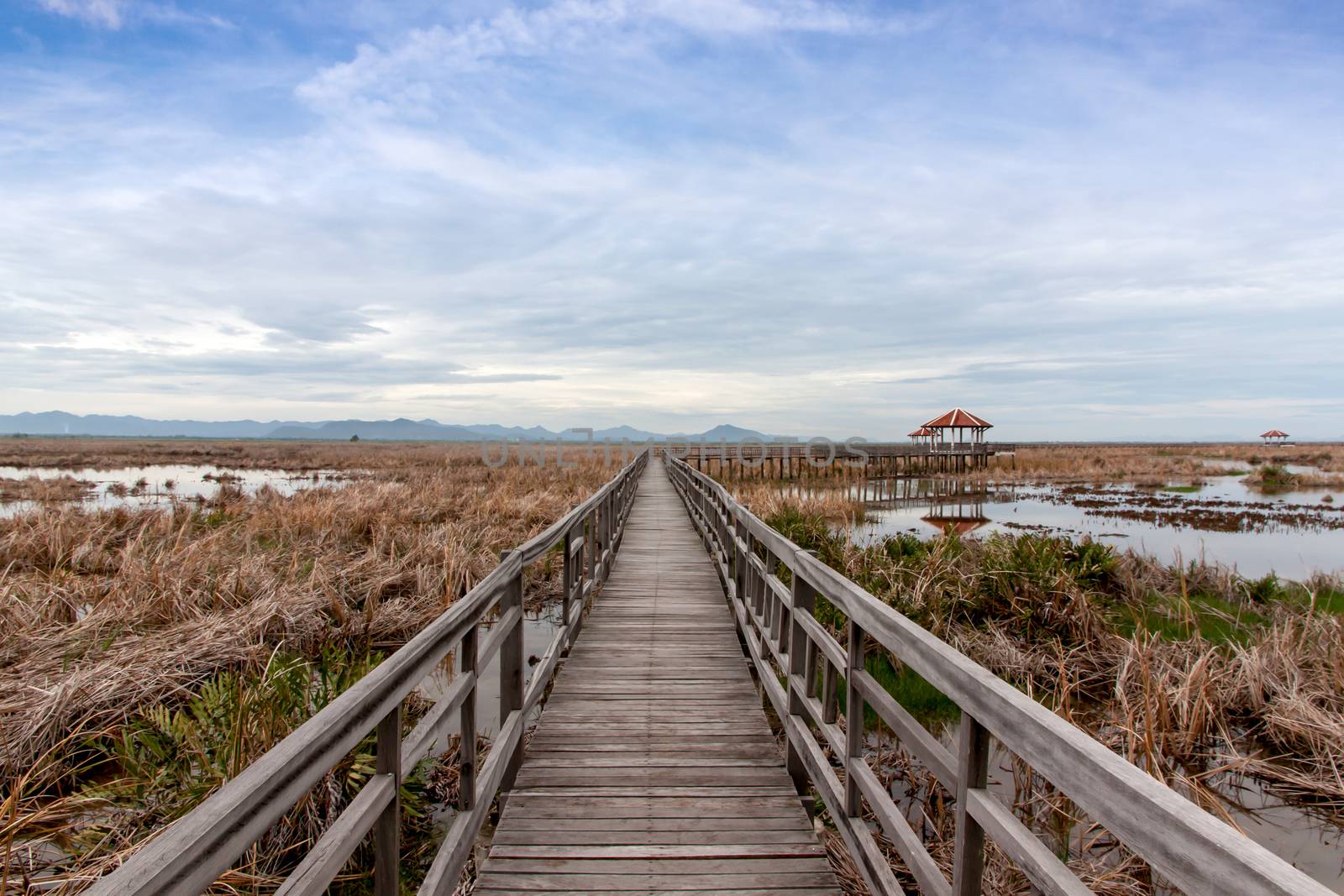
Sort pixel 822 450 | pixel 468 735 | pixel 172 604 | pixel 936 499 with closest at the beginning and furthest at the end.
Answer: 1. pixel 468 735
2. pixel 172 604
3. pixel 936 499
4. pixel 822 450

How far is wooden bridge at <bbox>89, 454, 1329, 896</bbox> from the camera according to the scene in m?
1.32

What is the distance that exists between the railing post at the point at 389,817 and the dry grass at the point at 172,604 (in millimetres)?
1604

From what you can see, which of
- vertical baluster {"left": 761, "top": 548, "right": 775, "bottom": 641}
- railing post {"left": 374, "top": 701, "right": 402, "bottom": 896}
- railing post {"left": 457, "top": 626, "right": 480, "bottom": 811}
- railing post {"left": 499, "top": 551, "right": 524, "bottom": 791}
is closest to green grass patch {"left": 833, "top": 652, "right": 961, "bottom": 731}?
vertical baluster {"left": 761, "top": 548, "right": 775, "bottom": 641}

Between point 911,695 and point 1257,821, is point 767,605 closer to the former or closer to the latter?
point 911,695

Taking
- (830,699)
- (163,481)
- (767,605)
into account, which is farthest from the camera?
(163,481)

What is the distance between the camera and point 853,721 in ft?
9.70

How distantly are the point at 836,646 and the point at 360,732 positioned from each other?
2081 millimetres

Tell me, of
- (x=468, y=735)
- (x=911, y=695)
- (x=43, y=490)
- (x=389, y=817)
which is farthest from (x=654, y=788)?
(x=43, y=490)

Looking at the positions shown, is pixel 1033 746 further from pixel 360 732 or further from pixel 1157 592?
pixel 1157 592

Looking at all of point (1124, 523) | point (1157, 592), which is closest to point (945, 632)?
point (1157, 592)

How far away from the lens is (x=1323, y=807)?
15.4 feet

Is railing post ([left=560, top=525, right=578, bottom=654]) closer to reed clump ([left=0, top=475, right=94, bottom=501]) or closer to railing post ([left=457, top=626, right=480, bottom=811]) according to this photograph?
railing post ([left=457, top=626, right=480, bottom=811])

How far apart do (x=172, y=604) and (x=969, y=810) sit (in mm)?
7323

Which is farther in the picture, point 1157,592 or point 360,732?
point 1157,592
